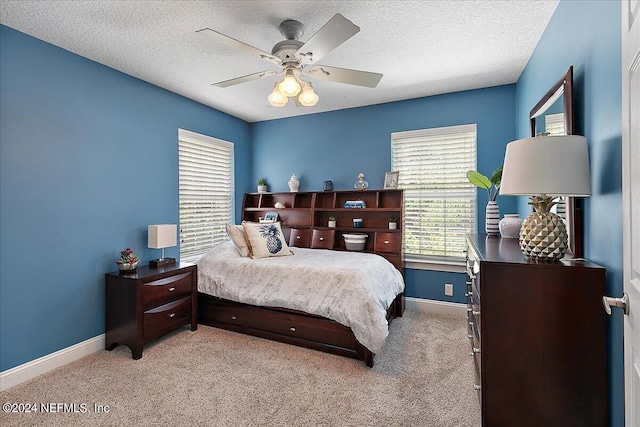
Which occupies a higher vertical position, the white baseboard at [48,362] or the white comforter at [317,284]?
the white comforter at [317,284]

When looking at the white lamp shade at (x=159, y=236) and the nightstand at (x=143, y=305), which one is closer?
the nightstand at (x=143, y=305)

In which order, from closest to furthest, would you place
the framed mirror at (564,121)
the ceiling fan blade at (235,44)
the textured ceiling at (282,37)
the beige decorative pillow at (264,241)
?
the framed mirror at (564,121) < the ceiling fan blade at (235,44) < the textured ceiling at (282,37) < the beige decorative pillow at (264,241)

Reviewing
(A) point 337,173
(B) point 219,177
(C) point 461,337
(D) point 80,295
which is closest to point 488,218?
(C) point 461,337

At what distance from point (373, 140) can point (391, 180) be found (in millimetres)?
618

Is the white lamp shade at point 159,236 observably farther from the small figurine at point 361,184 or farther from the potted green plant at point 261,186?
the small figurine at point 361,184

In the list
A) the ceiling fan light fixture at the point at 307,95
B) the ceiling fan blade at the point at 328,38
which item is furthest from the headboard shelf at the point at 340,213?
the ceiling fan blade at the point at 328,38

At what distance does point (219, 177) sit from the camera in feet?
14.6

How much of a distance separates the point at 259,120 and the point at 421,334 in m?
3.74

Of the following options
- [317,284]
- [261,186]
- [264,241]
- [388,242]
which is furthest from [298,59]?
[261,186]

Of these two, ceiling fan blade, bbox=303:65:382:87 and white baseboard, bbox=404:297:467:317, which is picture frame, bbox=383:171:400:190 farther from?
ceiling fan blade, bbox=303:65:382:87

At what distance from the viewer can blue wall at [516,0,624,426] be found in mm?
1284

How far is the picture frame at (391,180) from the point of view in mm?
3883

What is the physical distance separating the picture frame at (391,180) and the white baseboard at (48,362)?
11.1ft

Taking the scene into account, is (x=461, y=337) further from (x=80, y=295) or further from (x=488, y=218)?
(x=80, y=295)
